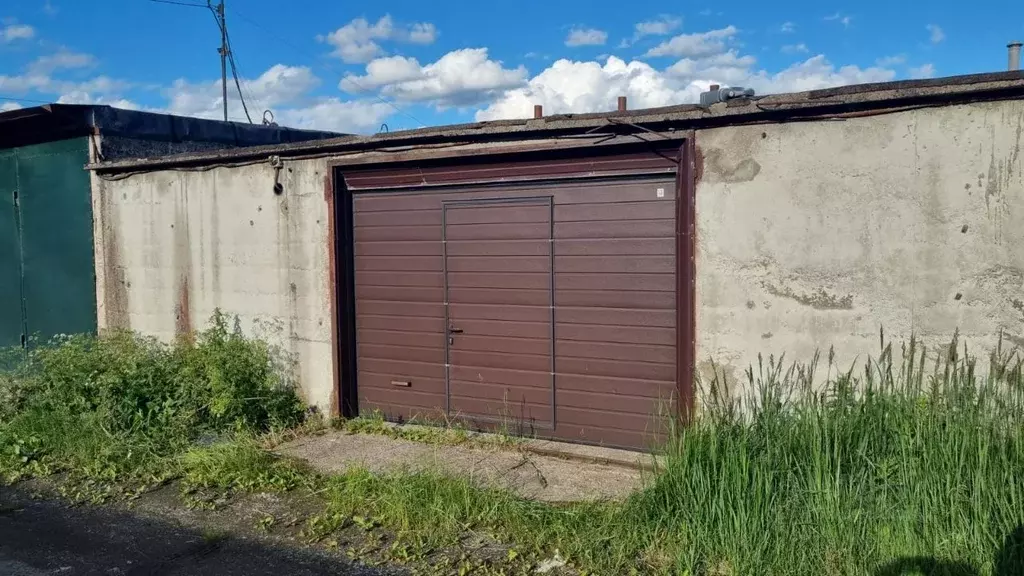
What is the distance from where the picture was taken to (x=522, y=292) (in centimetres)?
699

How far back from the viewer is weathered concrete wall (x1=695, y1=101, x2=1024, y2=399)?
493 centimetres

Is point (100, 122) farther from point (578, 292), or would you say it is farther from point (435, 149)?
point (578, 292)

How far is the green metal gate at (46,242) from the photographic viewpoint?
951 centimetres

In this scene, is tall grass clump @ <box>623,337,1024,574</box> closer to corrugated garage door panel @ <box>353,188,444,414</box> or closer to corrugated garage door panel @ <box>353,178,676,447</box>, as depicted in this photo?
corrugated garage door panel @ <box>353,178,676,447</box>

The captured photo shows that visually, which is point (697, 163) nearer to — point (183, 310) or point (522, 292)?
point (522, 292)

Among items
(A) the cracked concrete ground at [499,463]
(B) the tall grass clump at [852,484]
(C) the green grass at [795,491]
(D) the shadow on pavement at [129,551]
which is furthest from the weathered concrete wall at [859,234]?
(D) the shadow on pavement at [129,551]

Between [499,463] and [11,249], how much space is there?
7.34 meters

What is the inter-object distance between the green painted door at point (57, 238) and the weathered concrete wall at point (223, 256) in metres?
0.18

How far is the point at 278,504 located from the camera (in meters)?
5.64

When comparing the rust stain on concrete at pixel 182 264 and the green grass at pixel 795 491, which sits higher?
the rust stain on concrete at pixel 182 264

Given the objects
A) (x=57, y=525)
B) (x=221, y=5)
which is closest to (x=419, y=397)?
(x=57, y=525)

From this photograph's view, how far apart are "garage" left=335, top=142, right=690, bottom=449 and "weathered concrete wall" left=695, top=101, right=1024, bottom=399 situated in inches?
14.6

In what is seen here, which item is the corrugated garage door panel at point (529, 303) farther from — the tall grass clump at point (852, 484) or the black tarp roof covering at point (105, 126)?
the black tarp roof covering at point (105, 126)

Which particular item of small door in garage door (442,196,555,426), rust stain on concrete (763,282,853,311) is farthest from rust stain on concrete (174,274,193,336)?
rust stain on concrete (763,282,853,311)
